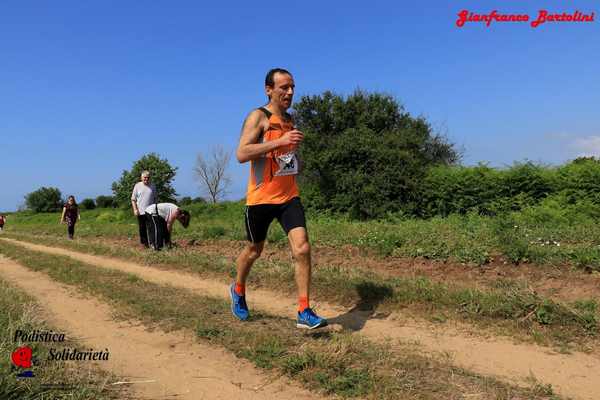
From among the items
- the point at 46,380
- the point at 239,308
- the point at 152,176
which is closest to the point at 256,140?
the point at 239,308

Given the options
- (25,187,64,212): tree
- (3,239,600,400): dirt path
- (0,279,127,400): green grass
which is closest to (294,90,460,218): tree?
(3,239,600,400): dirt path

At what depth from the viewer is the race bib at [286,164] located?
396cm

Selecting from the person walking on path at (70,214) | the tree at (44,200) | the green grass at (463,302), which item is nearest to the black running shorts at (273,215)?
the green grass at (463,302)

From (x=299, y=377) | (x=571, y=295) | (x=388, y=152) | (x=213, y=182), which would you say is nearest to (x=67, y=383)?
(x=299, y=377)

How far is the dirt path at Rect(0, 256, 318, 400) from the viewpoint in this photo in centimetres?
272

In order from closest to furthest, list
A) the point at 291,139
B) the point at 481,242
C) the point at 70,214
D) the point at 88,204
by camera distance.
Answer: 1. the point at 291,139
2. the point at 481,242
3. the point at 70,214
4. the point at 88,204

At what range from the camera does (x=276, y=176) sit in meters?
3.97

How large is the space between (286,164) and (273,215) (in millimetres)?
477

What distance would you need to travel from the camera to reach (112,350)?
3520 millimetres

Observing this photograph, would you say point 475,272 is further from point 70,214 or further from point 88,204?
point 88,204

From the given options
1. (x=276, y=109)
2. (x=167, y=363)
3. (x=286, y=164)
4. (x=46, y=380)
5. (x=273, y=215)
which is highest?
(x=276, y=109)

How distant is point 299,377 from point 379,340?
1071 mm

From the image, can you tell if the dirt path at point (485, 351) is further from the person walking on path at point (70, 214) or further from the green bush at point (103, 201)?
the green bush at point (103, 201)

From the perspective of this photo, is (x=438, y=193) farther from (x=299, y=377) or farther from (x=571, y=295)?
(x=299, y=377)
